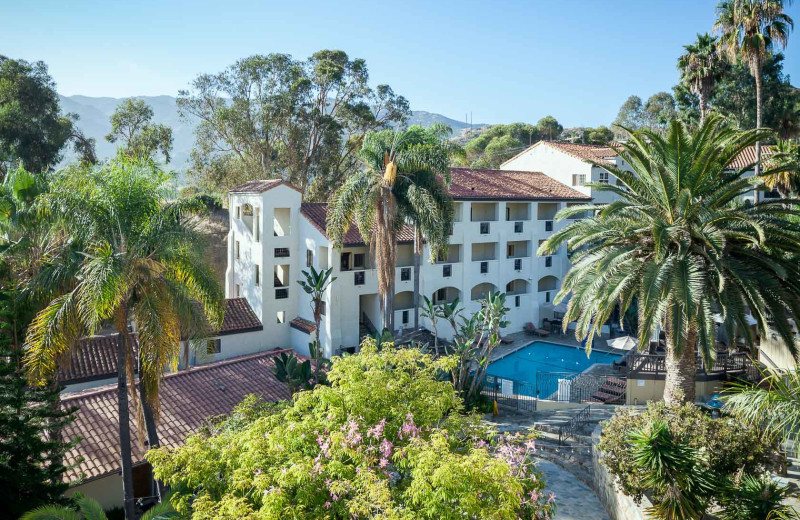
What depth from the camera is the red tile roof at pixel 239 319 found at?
30672 millimetres

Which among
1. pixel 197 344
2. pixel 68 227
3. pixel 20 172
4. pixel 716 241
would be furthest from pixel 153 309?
pixel 716 241

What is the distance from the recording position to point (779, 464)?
14.1 m

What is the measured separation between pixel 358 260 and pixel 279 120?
18.8 metres

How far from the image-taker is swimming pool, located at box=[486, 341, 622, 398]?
3328 cm

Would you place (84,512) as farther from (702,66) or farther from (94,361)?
(702,66)

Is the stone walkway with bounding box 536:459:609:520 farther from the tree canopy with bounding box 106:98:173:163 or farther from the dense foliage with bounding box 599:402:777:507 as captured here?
the tree canopy with bounding box 106:98:173:163

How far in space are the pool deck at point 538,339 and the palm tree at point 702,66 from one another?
14.7 m

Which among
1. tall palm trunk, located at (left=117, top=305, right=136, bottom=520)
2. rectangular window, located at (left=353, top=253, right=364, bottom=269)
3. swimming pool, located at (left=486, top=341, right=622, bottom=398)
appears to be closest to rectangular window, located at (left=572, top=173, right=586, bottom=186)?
swimming pool, located at (left=486, top=341, right=622, bottom=398)

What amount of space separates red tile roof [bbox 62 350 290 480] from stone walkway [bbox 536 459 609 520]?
8.98 meters

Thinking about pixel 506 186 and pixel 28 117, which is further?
pixel 28 117

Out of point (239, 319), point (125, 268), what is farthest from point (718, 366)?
point (239, 319)

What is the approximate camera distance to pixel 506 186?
40.3m

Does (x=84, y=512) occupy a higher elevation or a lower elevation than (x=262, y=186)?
lower

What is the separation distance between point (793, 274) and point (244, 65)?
142 feet
